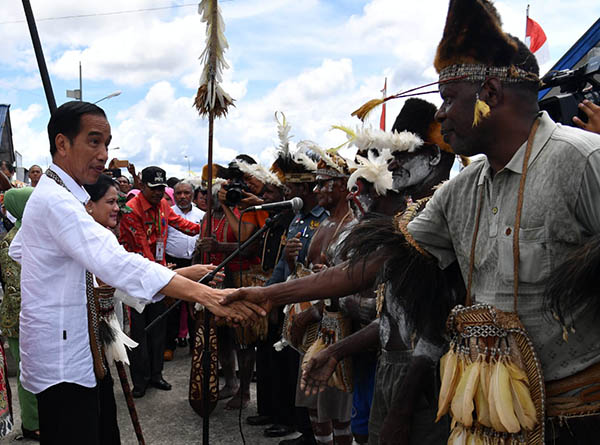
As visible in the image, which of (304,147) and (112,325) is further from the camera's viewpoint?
(304,147)

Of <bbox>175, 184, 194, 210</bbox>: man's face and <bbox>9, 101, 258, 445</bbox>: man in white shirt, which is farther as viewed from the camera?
<bbox>175, 184, 194, 210</bbox>: man's face

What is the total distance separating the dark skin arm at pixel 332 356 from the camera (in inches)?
120

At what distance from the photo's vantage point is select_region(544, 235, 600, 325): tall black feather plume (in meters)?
1.48

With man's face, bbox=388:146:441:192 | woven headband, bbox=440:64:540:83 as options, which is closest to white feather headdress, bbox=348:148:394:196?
man's face, bbox=388:146:441:192

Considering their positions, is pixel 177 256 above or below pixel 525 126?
below

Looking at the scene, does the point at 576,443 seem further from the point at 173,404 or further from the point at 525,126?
the point at 173,404

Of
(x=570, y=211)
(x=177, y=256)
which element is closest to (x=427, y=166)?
(x=570, y=211)

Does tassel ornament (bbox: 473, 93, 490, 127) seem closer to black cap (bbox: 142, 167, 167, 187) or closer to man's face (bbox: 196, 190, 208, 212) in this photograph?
black cap (bbox: 142, 167, 167, 187)

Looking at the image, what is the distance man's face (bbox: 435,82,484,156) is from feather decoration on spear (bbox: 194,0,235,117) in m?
2.31

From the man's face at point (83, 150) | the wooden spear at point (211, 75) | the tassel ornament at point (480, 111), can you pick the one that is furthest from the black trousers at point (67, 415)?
→ the tassel ornament at point (480, 111)

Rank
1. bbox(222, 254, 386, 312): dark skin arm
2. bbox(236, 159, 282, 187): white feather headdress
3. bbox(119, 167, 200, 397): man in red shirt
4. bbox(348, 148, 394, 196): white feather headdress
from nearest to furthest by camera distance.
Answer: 1. bbox(222, 254, 386, 312): dark skin arm
2. bbox(348, 148, 394, 196): white feather headdress
3. bbox(236, 159, 282, 187): white feather headdress
4. bbox(119, 167, 200, 397): man in red shirt

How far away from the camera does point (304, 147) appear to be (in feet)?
16.8

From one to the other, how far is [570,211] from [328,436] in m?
2.92

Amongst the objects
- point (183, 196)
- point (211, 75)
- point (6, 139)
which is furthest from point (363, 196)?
point (6, 139)
